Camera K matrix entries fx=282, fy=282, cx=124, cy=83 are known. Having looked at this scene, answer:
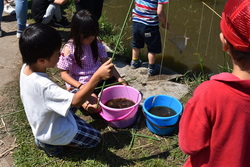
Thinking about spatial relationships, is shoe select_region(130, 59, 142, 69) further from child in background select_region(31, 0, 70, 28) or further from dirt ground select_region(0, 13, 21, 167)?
child in background select_region(31, 0, 70, 28)

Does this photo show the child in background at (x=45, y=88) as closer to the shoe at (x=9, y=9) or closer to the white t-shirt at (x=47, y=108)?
the white t-shirt at (x=47, y=108)

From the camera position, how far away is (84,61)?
8.77ft

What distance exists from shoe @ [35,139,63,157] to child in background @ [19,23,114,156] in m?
0.10

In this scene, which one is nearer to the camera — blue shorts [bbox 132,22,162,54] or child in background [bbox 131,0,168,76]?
child in background [bbox 131,0,168,76]

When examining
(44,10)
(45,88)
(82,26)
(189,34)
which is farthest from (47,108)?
(189,34)

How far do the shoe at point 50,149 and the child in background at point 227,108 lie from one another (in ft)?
4.04

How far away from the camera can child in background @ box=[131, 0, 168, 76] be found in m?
2.87

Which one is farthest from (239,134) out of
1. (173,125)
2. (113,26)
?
(113,26)

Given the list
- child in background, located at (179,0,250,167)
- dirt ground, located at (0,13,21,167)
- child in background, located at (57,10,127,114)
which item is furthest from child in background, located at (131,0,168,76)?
child in background, located at (179,0,250,167)

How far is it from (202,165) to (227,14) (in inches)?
26.4

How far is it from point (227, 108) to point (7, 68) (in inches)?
113

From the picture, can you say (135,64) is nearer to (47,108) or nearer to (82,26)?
(82,26)

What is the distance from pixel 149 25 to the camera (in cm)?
300

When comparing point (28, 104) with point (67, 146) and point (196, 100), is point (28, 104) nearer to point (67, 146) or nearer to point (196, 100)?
point (67, 146)
